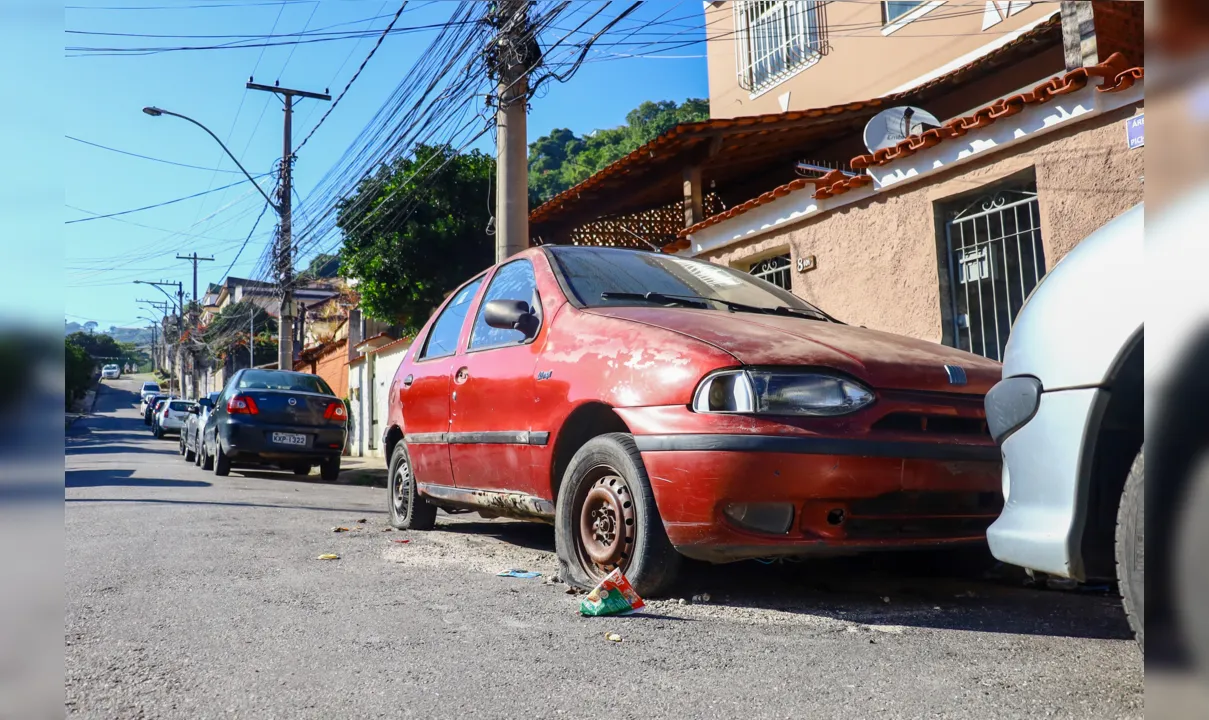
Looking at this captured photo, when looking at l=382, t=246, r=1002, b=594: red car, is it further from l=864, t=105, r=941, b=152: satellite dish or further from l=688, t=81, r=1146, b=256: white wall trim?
l=864, t=105, r=941, b=152: satellite dish

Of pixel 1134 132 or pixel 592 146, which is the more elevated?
pixel 592 146

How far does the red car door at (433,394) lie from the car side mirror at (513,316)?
0.94m

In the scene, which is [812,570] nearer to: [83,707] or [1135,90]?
[83,707]

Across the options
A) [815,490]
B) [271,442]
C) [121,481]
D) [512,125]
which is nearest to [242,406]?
[271,442]

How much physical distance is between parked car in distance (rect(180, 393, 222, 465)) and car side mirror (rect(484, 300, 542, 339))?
10.2 meters

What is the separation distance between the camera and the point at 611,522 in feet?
11.6

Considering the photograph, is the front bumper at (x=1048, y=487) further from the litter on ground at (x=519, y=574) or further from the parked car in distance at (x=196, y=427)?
the parked car in distance at (x=196, y=427)

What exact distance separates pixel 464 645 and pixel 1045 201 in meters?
5.45

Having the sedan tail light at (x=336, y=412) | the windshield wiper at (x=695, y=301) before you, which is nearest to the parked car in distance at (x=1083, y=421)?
the windshield wiper at (x=695, y=301)

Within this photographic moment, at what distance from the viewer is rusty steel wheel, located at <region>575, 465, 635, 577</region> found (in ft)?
11.2

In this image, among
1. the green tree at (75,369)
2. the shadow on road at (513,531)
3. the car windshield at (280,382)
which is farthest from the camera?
the car windshield at (280,382)

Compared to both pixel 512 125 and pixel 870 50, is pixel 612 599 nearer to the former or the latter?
pixel 512 125

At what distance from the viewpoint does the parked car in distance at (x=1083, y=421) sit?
6.57ft

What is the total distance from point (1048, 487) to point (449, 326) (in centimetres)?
392
